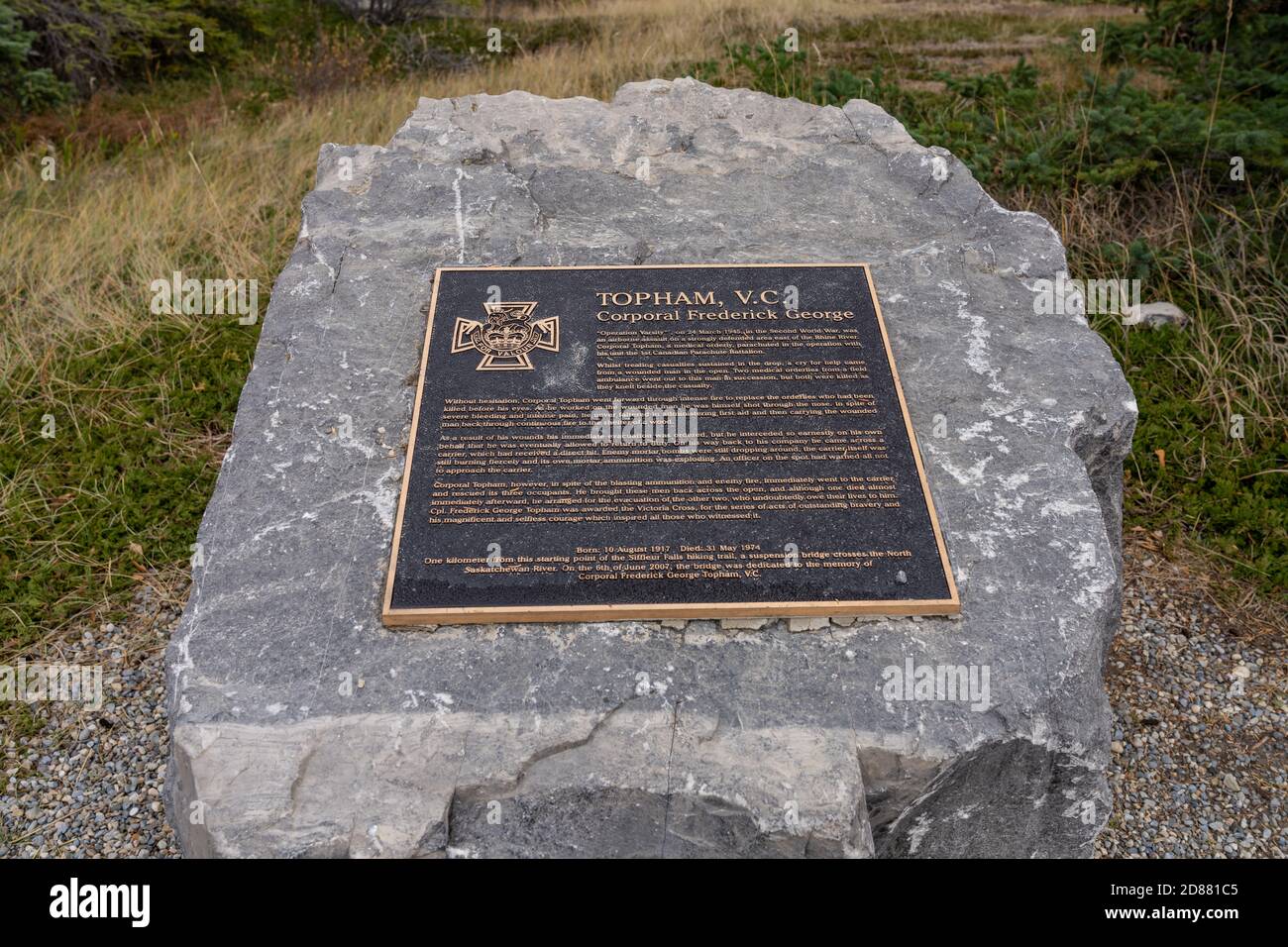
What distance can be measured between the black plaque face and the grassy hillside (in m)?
2.18

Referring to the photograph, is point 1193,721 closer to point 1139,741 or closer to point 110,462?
point 1139,741

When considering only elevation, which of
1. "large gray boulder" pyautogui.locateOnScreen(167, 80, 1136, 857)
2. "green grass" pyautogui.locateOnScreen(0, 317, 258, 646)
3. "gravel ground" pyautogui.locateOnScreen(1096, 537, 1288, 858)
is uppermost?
"large gray boulder" pyautogui.locateOnScreen(167, 80, 1136, 857)

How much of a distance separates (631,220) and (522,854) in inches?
117

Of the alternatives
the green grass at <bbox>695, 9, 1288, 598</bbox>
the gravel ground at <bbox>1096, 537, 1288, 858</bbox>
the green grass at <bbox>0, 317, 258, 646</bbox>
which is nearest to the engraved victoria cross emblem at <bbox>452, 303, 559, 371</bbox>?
the green grass at <bbox>0, 317, 258, 646</bbox>

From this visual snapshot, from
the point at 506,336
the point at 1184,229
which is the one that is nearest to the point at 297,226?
the point at 506,336

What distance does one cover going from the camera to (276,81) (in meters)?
9.92

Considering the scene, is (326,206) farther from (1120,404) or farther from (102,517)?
(1120,404)

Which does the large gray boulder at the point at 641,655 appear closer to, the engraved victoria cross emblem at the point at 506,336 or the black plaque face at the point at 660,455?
the black plaque face at the point at 660,455

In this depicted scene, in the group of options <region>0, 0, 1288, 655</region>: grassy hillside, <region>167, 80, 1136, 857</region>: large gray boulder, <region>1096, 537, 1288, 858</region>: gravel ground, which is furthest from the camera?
<region>0, 0, 1288, 655</region>: grassy hillside

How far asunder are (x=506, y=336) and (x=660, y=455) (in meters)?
0.87

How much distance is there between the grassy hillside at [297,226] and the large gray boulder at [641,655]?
154 centimetres

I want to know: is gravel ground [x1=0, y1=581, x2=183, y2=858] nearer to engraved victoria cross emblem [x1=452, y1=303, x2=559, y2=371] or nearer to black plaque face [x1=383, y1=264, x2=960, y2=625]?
black plaque face [x1=383, y1=264, x2=960, y2=625]

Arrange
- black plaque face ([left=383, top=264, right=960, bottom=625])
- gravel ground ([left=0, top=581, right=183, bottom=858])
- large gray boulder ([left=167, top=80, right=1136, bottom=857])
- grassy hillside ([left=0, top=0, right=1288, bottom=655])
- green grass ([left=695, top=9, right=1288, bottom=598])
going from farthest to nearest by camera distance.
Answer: green grass ([left=695, top=9, right=1288, bottom=598])
grassy hillside ([left=0, top=0, right=1288, bottom=655])
gravel ground ([left=0, top=581, right=183, bottom=858])
black plaque face ([left=383, top=264, right=960, bottom=625])
large gray boulder ([left=167, top=80, right=1136, bottom=857])

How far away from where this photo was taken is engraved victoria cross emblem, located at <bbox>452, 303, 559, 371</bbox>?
12.7 ft
